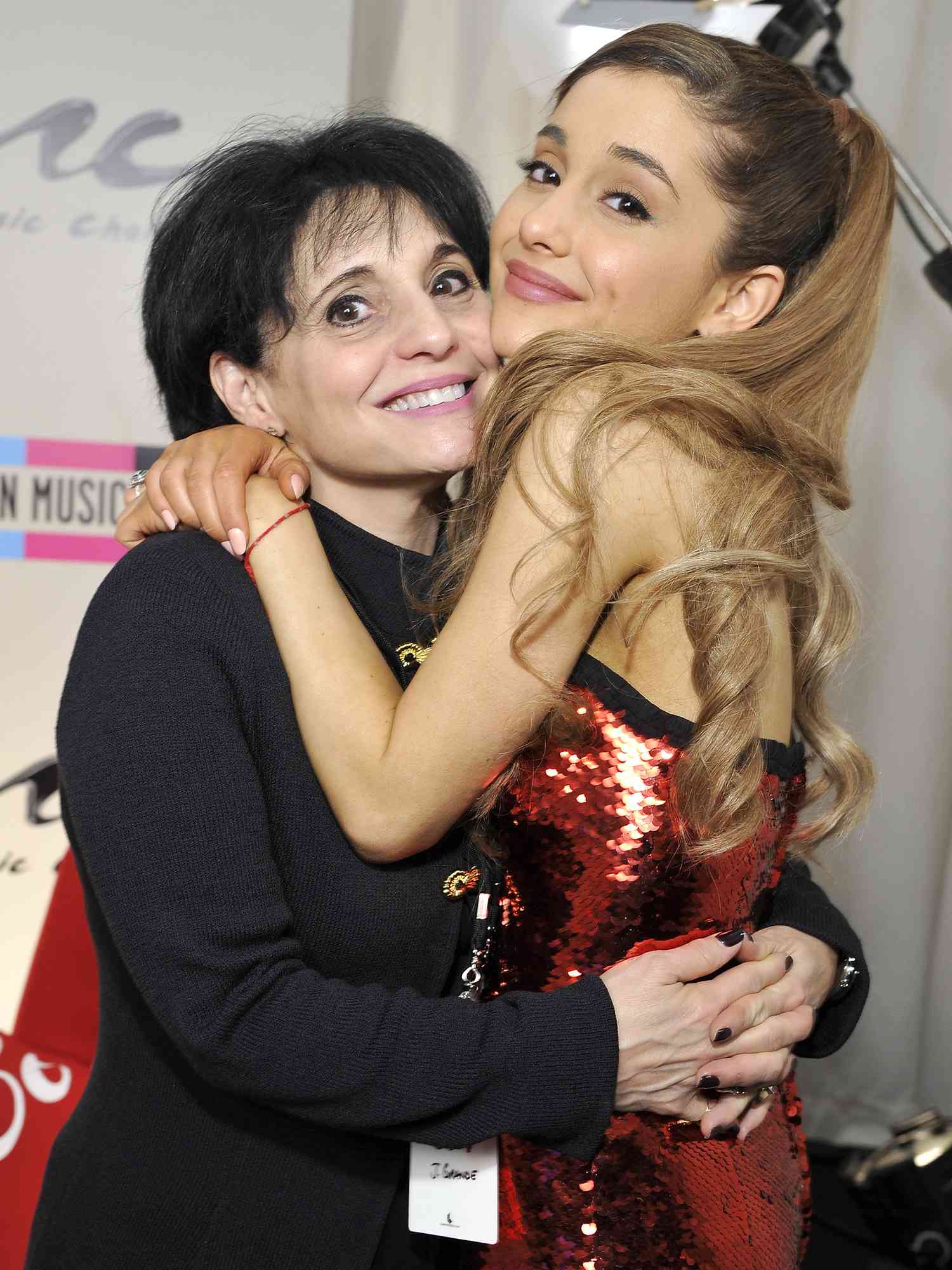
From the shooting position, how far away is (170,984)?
1.15 metres

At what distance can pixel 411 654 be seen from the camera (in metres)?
1.45

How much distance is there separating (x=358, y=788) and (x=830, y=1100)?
8.49 feet

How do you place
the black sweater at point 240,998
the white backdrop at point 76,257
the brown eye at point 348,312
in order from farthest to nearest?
the white backdrop at point 76,257
the brown eye at point 348,312
the black sweater at point 240,998

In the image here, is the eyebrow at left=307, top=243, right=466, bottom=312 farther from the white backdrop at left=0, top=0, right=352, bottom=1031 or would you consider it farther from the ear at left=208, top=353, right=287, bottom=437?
the white backdrop at left=0, top=0, right=352, bottom=1031

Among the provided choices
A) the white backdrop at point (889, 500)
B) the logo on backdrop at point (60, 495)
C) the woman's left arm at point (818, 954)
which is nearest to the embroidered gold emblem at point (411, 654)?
the woman's left arm at point (818, 954)

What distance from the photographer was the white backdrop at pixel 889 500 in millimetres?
3020

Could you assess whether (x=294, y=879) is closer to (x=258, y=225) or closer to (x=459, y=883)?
(x=459, y=883)

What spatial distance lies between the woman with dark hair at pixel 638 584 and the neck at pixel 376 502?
0.13 m

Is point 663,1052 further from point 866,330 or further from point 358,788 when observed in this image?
point 866,330

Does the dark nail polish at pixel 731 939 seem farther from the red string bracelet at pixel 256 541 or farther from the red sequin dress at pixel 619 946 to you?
the red string bracelet at pixel 256 541

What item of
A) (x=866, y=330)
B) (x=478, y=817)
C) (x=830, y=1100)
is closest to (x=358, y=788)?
(x=478, y=817)

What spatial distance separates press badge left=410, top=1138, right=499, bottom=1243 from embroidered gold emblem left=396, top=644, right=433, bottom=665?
0.52 meters

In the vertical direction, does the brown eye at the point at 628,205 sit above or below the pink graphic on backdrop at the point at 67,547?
above

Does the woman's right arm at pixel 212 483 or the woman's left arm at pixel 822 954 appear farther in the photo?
the woman's left arm at pixel 822 954
